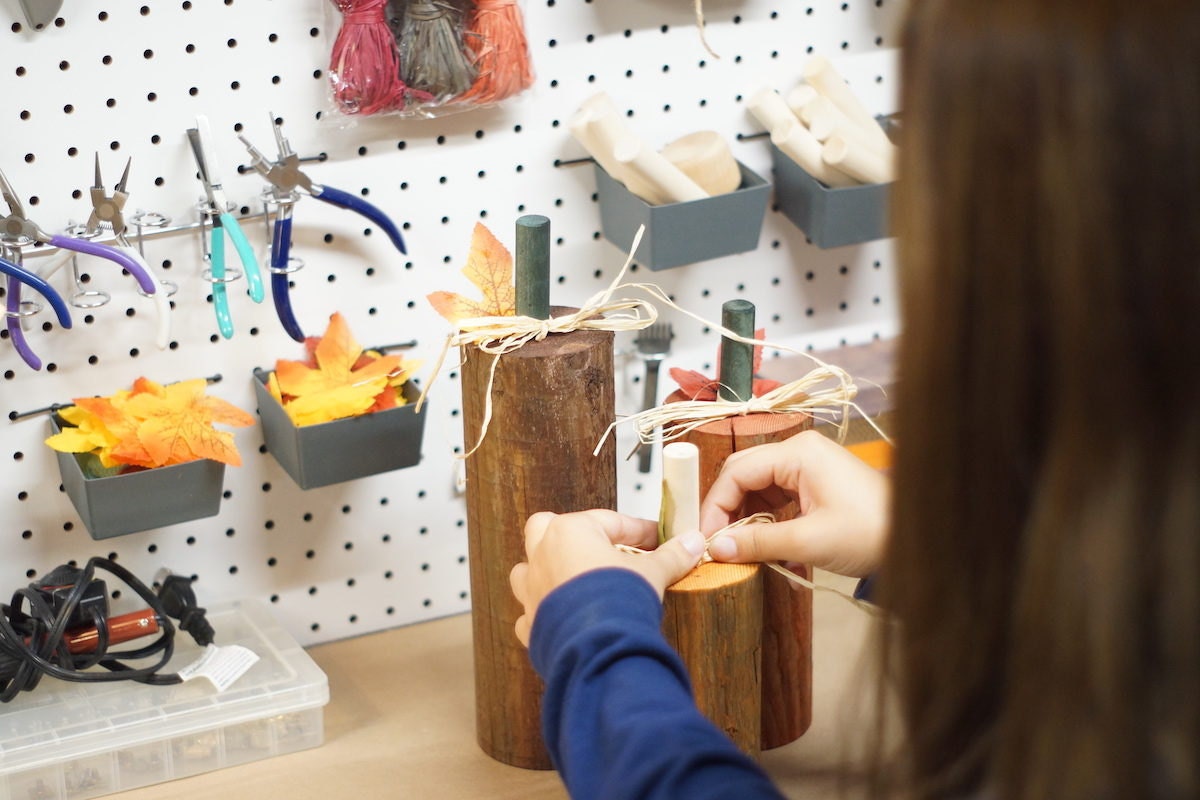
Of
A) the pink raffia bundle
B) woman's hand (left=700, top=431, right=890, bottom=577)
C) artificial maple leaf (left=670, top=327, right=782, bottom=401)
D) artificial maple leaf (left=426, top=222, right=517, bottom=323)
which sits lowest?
woman's hand (left=700, top=431, right=890, bottom=577)

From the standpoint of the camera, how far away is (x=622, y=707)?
498 millimetres

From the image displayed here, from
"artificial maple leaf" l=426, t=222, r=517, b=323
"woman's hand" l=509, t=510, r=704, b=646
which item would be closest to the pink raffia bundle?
"artificial maple leaf" l=426, t=222, r=517, b=323

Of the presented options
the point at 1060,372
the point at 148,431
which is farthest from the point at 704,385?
the point at 1060,372

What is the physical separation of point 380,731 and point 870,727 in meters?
0.50

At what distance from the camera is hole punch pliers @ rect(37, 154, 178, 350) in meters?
0.77

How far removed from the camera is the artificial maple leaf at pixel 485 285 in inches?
31.8

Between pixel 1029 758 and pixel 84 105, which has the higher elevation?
pixel 84 105

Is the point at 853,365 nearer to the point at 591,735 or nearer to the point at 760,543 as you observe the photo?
the point at 760,543

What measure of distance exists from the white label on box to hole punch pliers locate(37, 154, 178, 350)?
23 cm

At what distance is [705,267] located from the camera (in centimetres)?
101

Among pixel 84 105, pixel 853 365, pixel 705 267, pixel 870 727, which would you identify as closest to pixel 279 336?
pixel 84 105

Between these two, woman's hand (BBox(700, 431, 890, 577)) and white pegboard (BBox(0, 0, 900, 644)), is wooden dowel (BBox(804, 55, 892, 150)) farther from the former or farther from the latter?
woman's hand (BBox(700, 431, 890, 577))

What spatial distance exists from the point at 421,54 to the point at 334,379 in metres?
0.23

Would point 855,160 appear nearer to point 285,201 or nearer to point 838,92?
point 838,92
